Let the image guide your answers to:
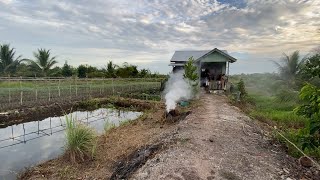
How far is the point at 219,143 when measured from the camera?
6.69 metres

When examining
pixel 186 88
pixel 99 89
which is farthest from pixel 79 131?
pixel 99 89

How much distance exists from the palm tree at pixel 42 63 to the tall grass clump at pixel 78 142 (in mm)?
23059

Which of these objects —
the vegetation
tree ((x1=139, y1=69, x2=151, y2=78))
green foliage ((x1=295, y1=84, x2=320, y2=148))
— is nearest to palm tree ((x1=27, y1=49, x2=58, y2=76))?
tree ((x1=139, y1=69, x2=151, y2=78))

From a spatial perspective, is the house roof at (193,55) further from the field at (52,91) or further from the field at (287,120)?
the field at (287,120)

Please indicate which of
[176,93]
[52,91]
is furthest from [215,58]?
[52,91]

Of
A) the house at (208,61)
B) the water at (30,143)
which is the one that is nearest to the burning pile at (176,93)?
the house at (208,61)

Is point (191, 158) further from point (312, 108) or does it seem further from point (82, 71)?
point (82, 71)

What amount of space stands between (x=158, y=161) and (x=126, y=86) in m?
17.5

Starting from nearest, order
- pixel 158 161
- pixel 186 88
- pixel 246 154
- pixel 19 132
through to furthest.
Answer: pixel 158 161, pixel 246 154, pixel 19 132, pixel 186 88

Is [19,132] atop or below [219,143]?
below

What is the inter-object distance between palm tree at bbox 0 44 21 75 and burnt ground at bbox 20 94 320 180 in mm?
23373

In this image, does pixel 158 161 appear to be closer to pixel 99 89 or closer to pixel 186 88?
pixel 186 88

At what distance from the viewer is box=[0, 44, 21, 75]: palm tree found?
2725 centimetres

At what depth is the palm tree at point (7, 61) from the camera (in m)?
27.2
